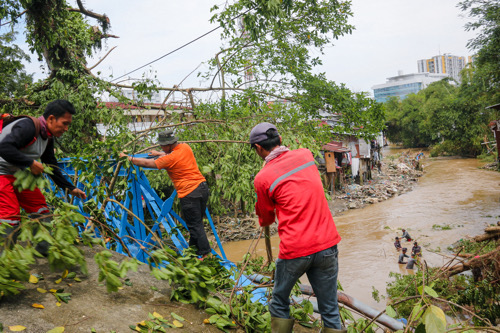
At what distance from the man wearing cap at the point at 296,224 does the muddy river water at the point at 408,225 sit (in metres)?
5.30

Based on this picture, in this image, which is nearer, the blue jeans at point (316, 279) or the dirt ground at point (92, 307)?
→ the dirt ground at point (92, 307)

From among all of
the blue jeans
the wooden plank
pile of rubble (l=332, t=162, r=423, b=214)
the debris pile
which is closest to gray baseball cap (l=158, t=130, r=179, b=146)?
the blue jeans

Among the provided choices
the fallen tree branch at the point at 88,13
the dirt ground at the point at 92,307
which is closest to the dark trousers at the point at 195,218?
the dirt ground at the point at 92,307

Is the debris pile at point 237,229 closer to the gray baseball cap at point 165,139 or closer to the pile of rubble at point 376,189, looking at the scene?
the pile of rubble at point 376,189

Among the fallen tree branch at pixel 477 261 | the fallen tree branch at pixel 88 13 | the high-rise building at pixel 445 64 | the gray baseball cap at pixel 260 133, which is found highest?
the high-rise building at pixel 445 64

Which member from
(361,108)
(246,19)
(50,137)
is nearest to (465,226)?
(361,108)

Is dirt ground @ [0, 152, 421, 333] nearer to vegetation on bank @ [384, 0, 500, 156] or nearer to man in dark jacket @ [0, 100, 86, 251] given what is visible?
man in dark jacket @ [0, 100, 86, 251]

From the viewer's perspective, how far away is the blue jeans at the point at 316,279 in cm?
226

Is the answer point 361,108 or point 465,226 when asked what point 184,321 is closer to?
point 361,108

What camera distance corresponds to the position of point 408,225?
1352 centimetres

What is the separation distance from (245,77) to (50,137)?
7.18 m

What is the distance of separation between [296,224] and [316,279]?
408 millimetres

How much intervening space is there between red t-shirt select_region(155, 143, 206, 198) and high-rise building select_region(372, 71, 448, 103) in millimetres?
97635

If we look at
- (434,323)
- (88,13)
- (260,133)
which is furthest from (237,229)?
(434,323)
